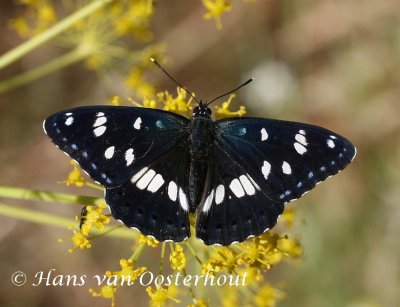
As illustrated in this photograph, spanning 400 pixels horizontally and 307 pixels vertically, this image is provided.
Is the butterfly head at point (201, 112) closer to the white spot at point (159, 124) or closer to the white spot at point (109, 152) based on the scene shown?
the white spot at point (159, 124)

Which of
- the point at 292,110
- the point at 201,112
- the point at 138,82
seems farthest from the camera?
the point at 292,110

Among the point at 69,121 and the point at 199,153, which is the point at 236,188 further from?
the point at 69,121

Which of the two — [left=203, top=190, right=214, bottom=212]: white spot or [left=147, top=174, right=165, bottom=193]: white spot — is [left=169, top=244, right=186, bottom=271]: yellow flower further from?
[left=147, top=174, right=165, bottom=193]: white spot

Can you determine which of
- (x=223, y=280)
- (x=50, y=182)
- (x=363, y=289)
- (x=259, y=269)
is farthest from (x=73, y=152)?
(x=363, y=289)

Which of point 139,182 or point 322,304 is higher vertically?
point 322,304

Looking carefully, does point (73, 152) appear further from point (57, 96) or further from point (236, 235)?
point (57, 96)

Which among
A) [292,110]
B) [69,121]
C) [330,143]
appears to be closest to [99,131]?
[69,121]

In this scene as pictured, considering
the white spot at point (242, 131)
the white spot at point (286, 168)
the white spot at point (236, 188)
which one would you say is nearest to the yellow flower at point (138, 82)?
the white spot at point (242, 131)
